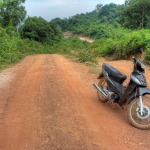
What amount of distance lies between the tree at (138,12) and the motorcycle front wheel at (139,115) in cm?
2376

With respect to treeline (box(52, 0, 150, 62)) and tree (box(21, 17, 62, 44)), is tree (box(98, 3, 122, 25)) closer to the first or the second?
treeline (box(52, 0, 150, 62))

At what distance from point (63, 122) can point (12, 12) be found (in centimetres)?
3057

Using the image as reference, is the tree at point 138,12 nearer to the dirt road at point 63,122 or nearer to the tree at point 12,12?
the tree at point 12,12

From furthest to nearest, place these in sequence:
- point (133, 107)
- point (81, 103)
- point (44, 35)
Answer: point (44, 35), point (81, 103), point (133, 107)

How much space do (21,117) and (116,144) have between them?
2.12 metres

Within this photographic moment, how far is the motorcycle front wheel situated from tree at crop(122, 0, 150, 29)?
935 inches

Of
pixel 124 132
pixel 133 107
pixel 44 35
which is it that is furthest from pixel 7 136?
pixel 44 35

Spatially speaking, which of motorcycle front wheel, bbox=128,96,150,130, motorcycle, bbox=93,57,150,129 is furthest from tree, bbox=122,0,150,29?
motorcycle front wheel, bbox=128,96,150,130

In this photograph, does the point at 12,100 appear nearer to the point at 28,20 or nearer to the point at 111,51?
the point at 111,51

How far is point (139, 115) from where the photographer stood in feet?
11.9

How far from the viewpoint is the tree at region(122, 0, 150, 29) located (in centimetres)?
2494

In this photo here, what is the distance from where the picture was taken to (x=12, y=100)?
5195 mm

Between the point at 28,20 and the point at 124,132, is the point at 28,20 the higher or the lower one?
the higher one

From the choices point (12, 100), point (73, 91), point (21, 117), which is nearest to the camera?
point (21, 117)
